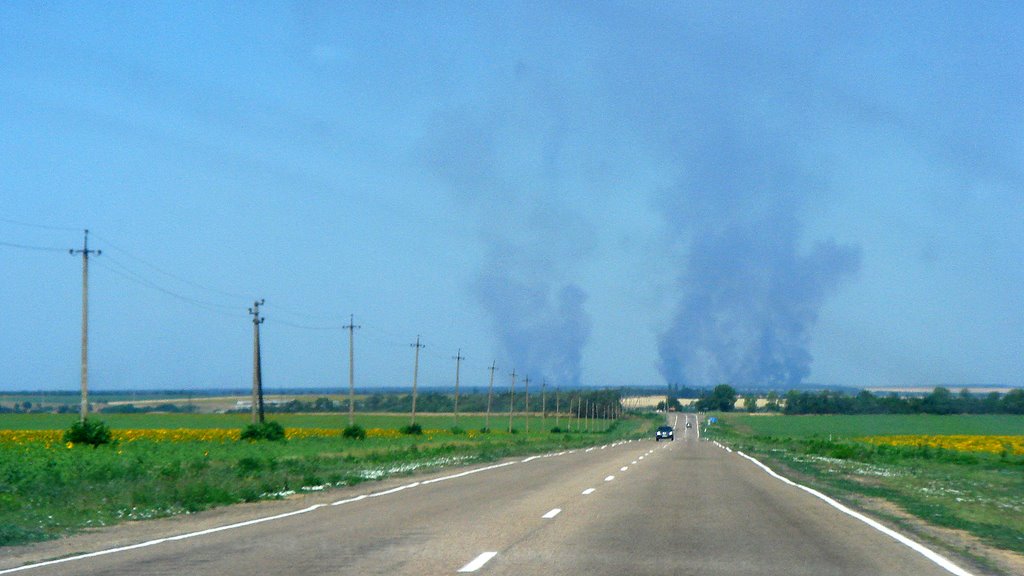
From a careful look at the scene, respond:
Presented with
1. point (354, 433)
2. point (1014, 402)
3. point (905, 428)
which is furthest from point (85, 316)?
point (1014, 402)

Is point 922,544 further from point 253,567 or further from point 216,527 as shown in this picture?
point 216,527

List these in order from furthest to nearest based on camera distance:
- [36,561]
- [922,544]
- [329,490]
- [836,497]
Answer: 1. [329,490]
2. [836,497]
3. [922,544]
4. [36,561]

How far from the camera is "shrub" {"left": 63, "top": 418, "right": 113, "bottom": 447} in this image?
42.7 meters

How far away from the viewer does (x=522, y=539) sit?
1429 centimetres

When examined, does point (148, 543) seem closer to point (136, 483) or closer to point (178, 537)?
point (178, 537)

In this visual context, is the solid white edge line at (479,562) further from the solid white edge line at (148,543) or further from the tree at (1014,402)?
the tree at (1014,402)

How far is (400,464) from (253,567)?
27.8 m

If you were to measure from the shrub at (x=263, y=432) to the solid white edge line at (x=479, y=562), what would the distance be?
45.6 m

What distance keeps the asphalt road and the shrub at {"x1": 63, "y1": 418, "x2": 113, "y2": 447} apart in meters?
23.1

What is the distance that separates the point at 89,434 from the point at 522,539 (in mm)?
33339

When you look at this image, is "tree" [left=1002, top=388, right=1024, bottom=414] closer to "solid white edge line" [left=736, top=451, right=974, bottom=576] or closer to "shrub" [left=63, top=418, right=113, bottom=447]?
"shrub" [left=63, top=418, right=113, bottom=447]

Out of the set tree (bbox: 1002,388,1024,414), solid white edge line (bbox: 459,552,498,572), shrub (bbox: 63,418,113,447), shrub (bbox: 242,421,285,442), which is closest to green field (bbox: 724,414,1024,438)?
tree (bbox: 1002,388,1024,414)

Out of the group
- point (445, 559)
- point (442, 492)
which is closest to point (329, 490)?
point (442, 492)

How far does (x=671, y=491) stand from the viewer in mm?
24516
